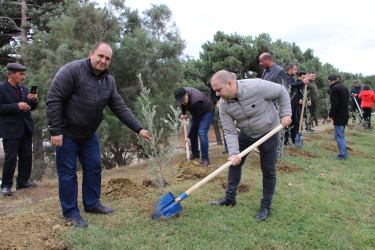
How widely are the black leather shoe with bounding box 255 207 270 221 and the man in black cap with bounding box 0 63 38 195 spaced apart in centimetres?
426

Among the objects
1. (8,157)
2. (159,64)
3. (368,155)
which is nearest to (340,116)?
(368,155)

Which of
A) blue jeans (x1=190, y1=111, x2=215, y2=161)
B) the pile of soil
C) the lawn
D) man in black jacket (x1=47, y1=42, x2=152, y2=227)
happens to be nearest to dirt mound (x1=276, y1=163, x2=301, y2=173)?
the lawn

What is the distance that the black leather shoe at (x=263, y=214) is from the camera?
3.58m

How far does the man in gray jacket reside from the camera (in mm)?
3271

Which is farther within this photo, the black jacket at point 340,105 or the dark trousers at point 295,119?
the dark trousers at point 295,119

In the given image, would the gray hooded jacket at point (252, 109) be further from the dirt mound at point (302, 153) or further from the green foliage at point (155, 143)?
the dirt mound at point (302, 153)

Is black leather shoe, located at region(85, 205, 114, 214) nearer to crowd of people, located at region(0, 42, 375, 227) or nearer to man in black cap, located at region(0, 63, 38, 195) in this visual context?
crowd of people, located at region(0, 42, 375, 227)

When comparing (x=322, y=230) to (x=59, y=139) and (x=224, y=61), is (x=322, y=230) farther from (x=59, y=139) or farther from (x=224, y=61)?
(x=224, y=61)

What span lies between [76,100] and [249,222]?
2519mm

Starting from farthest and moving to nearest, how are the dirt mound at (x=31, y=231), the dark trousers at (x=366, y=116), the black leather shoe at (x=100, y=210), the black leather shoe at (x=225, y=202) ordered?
the dark trousers at (x=366, y=116) < the black leather shoe at (x=225, y=202) < the black leather shoe at (x=100, y=210) < the dirt mound at (x=31, y=231)

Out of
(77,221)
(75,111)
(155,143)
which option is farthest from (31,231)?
(155,143)

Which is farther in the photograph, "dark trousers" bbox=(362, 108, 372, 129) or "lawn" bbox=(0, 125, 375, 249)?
"dark trousers" bbox=(362, 108, 372, 129)

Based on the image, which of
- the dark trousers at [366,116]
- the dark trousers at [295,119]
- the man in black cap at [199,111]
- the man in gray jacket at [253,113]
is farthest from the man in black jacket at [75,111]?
the dark trousers at [366,116]

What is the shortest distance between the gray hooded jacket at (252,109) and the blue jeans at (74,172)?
1.73 meters
